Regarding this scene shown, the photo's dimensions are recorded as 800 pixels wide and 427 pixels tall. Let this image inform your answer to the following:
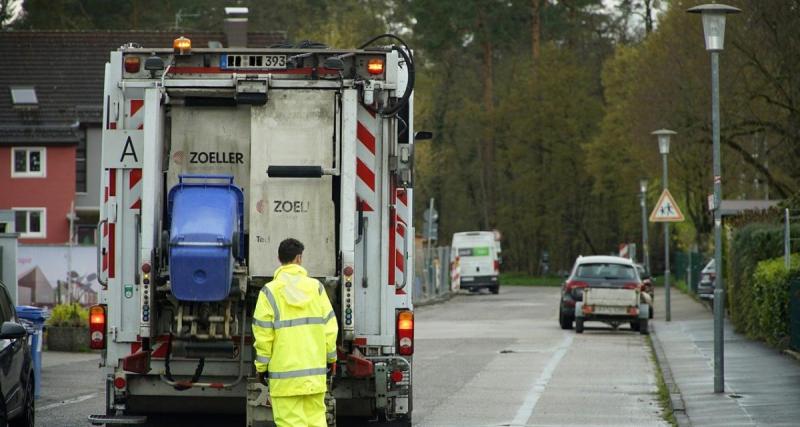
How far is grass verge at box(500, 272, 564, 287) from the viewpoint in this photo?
80375 millimetres

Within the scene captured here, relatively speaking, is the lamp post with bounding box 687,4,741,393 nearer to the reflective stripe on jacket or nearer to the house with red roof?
the reflective stripe on jacket

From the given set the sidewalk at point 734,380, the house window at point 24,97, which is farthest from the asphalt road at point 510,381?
the house window at point 24,97

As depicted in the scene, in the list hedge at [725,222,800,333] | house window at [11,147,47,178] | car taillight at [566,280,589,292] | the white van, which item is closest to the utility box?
hedge at [725,222,800,333]

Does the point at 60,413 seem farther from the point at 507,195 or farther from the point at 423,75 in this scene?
the point at 507,195

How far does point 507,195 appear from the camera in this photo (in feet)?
292

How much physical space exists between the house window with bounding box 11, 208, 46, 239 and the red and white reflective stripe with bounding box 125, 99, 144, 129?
45.2 m

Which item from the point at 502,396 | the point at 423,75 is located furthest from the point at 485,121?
the point at 502,396

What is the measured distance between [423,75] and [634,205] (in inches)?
553

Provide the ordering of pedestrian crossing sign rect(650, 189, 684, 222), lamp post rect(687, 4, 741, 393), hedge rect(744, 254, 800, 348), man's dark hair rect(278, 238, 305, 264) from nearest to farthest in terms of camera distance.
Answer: man's dark hair rect(278, 238, 305, 264) → lamp post rect(687, 4, 741, 393) → hedge rect(744, 254, 800, 348) → pedestrian crossing sign rect(650, 189, 684, 222)

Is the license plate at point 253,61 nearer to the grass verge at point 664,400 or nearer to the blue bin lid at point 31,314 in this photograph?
the grass verge at point 664,400

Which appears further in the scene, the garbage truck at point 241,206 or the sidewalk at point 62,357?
the sidewalk at point 62,357

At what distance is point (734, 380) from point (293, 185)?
10.1 meters

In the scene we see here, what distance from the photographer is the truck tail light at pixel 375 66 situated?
11.7 meters

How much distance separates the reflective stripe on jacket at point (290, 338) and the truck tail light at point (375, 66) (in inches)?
89.5
